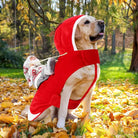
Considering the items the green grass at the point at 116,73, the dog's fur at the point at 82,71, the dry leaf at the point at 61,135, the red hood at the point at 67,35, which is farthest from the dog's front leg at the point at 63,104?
the green grass at the point at 116,73

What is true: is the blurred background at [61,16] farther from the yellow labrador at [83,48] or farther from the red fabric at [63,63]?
the yellow labrador at [83,48]

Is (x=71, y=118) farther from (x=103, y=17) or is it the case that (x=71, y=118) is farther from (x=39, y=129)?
(x=103, y=17)

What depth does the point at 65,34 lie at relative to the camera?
157cm

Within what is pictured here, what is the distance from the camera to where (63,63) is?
1.60 meters

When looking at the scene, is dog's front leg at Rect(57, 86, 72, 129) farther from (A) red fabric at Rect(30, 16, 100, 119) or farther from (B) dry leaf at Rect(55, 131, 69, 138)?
(B) dry leaf at Rect(55, 131, 69, 138)

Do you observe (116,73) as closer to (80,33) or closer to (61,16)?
(61,16)

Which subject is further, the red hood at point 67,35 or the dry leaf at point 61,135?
the red hood at point 67,35

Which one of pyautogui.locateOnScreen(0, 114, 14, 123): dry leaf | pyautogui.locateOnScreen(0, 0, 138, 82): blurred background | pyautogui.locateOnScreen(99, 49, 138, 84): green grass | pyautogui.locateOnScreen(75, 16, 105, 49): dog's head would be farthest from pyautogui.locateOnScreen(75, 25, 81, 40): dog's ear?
pyautogui.locateOnScreen(99, 49, 138, 84): green grass

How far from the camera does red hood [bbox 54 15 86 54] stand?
1517mm

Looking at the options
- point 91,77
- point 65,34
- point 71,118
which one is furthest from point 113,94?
point 65,34

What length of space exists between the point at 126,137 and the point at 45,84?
34.6 inches

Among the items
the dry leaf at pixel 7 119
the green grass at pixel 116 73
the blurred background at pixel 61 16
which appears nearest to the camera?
the dry leaf at pixel 7 119

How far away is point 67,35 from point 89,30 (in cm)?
20

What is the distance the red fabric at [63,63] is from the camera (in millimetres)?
1542
